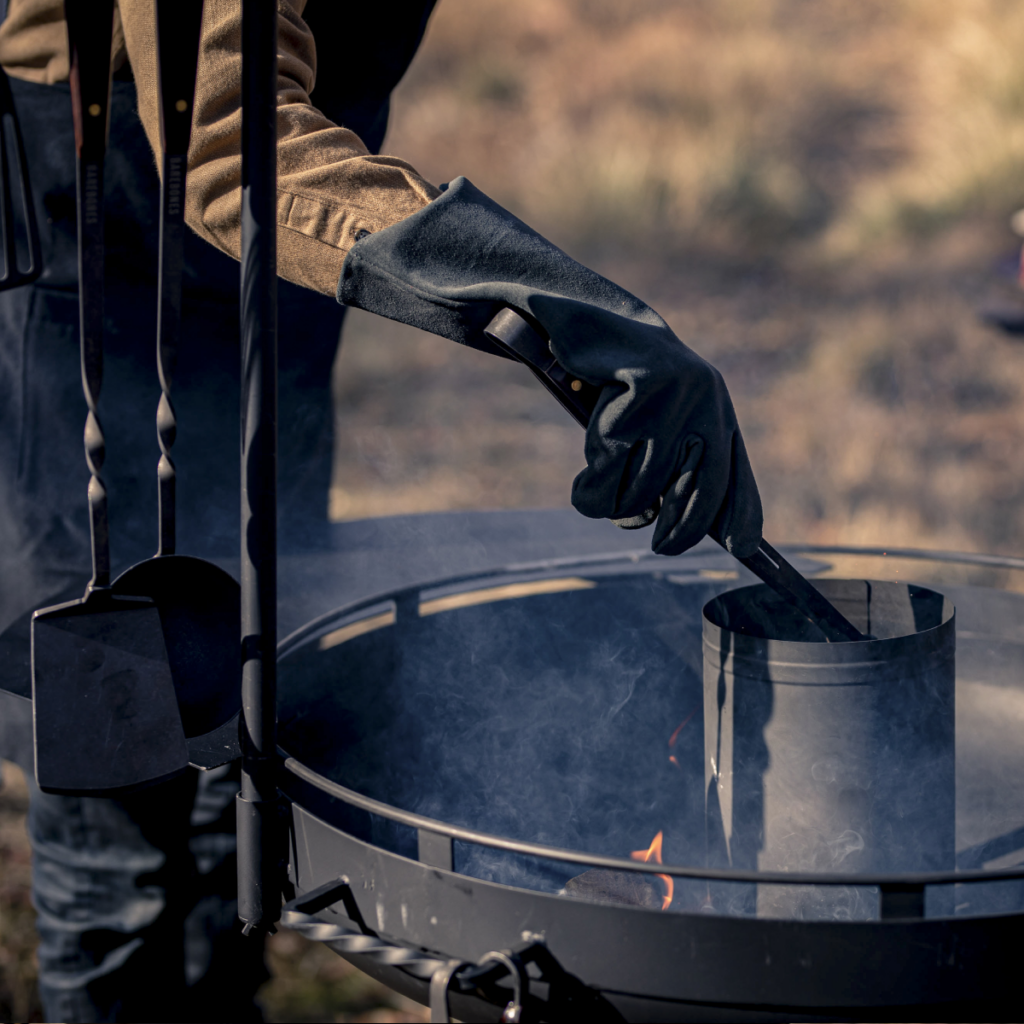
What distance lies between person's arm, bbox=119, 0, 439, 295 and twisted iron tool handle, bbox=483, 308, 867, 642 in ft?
0.50

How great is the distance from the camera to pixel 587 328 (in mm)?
790

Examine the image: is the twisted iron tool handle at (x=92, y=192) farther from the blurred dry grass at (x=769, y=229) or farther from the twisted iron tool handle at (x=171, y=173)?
the blurred dry grass at (x=769, y=229)

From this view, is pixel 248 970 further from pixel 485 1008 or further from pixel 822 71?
pixel 822 71

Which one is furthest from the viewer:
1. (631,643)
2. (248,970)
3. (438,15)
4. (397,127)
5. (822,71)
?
(438,15)

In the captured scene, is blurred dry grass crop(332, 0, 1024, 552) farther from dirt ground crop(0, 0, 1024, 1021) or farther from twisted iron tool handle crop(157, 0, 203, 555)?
twisted iron tool handle crop(157, 0, 203, 555)

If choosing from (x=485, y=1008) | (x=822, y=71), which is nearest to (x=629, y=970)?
(x=485, y=1008)

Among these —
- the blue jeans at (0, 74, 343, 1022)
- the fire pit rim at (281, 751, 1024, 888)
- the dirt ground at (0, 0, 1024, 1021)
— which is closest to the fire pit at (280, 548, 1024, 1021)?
the fire pit rim at (281, 751, 1024, 888)

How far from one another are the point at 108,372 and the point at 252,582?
2.73ft

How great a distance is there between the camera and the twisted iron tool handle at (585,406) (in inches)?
30.9

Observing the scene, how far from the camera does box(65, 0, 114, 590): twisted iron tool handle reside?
2.48ft

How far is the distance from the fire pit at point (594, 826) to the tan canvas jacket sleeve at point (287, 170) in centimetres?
43

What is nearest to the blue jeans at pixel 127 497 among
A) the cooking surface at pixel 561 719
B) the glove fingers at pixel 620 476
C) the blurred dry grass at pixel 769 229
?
the cooking surface at pixel 561 719

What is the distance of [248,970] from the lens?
1.62m

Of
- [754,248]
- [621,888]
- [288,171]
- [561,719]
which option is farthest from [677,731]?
[754,248]
